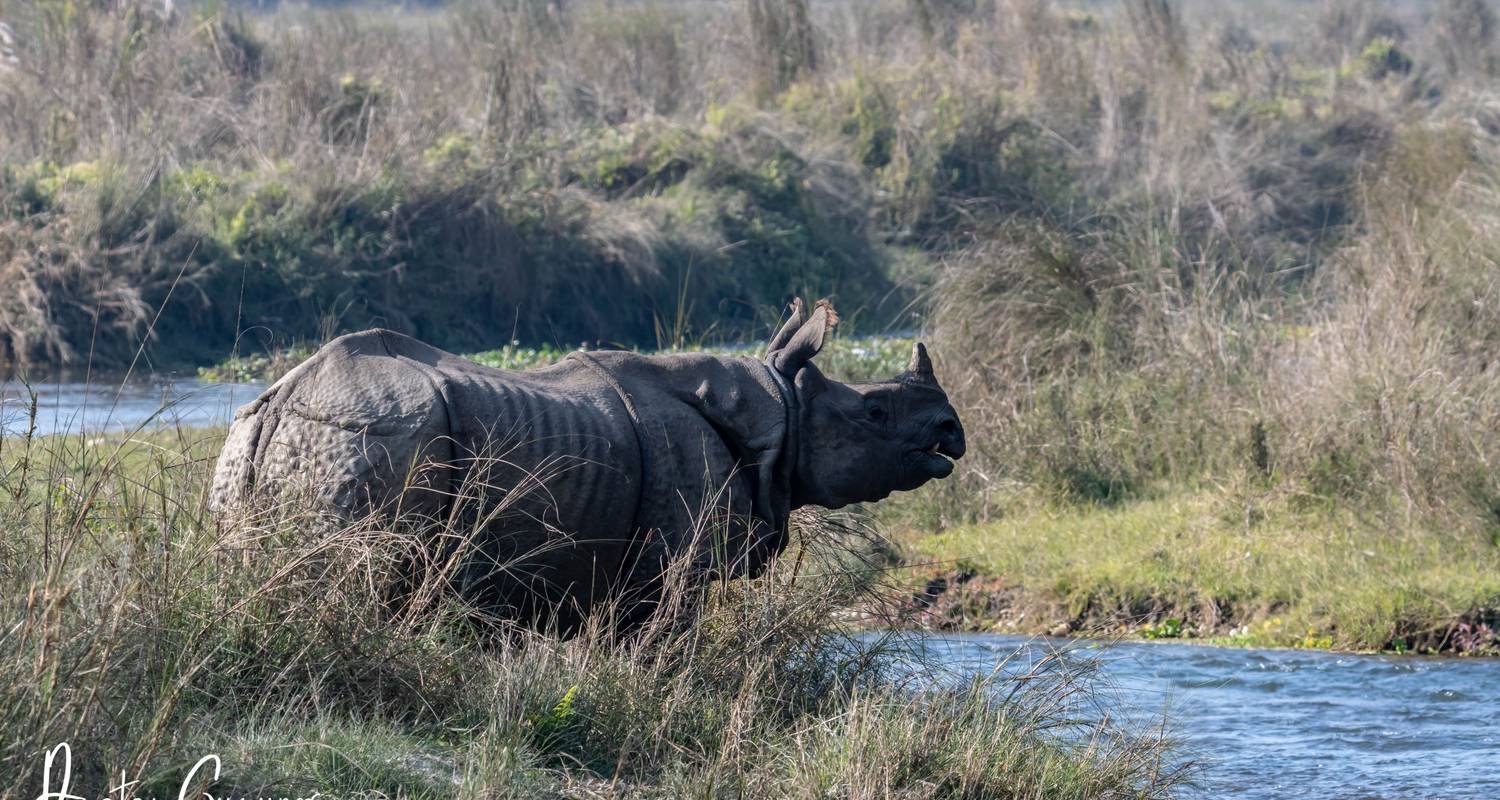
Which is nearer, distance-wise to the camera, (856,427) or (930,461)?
(856,427)

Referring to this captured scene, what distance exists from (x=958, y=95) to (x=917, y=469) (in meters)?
18.1

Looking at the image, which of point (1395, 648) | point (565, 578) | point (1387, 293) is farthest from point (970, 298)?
point (565, 578)

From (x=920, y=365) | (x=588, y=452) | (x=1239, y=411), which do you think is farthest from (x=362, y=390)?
(x=1239, y=411)

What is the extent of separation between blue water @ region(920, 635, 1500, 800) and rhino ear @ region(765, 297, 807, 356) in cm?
107

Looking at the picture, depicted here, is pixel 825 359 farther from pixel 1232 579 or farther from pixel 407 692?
pixel 407 692

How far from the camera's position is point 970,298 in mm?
12570

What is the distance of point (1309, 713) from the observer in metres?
8.15

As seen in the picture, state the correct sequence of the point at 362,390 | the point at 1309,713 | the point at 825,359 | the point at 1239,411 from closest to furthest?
the point at 362,390 → the point at 1309,713 → the point at 1239,411 → the point at 825,359

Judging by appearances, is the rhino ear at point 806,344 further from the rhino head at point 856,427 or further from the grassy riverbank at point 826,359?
the grassy riverbank at point 826,359

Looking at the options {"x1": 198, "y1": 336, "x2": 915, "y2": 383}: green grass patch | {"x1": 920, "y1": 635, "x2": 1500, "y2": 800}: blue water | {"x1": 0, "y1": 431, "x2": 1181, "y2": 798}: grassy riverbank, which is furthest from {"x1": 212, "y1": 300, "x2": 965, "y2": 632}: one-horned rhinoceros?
{"x1": 198, "y1": 336, "x2": 915, "y2": 383}: green grass patch

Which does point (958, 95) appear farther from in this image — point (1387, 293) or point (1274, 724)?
point (1274, 724)

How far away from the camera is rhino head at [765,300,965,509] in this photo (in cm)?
622

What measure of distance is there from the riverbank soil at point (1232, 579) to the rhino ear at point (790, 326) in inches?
118

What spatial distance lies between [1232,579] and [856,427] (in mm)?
4189
